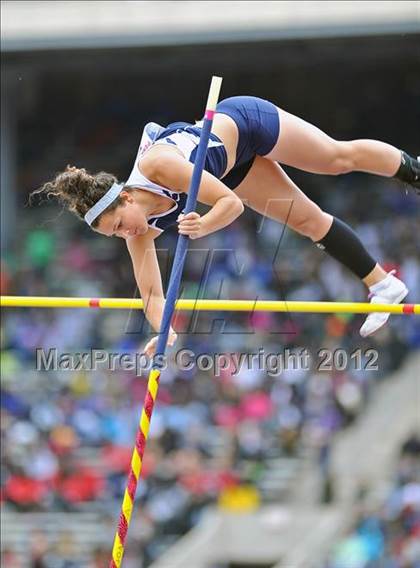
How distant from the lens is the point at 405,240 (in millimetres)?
14375

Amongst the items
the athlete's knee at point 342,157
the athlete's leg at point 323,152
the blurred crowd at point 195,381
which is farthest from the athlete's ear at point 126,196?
the blurred crowd at point 195,381

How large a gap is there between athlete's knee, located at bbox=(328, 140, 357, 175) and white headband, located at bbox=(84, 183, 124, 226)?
114 cm

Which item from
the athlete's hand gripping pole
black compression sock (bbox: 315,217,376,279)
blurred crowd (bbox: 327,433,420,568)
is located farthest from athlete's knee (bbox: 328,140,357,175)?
blurred crowd (bbox: 327,433,420,568)

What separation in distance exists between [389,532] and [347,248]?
5361 millimetres

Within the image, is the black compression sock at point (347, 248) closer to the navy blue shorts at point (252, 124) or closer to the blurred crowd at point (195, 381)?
the navy blue shorts at point (252, 124)

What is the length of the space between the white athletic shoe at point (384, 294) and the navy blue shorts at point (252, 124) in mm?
990

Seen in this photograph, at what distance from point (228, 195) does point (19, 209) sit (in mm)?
11118

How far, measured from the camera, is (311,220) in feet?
22.2

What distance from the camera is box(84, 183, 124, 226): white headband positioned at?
591cm

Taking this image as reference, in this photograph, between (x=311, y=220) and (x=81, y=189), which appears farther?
(x=311, y=220)

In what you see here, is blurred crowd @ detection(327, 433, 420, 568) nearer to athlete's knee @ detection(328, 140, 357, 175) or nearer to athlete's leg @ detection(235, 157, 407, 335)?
athlete's leg @ detection(235, 157, 407, 335)

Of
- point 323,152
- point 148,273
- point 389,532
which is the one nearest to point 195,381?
point 389,532

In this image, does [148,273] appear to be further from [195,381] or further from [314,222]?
[195,381]

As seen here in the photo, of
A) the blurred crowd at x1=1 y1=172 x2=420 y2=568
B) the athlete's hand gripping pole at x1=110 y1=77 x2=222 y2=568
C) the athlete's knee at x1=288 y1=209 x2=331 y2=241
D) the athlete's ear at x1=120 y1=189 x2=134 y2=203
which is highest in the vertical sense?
the blurred crowd at x1=1 y1=172 x2=420 y2=568
